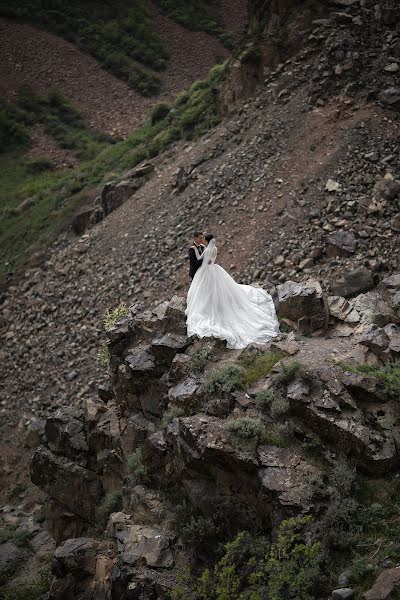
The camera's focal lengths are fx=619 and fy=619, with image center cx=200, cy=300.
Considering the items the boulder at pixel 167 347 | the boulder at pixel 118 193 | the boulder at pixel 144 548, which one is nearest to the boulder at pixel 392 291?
the boulder at pixel 167 347

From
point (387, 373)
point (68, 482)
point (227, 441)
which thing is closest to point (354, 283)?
point (387, 373)

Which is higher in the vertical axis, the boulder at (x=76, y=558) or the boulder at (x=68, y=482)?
the boulder at (x=76, y=558)

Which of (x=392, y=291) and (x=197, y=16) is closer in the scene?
(x=392, y=291)

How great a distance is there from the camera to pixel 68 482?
49.4 ft

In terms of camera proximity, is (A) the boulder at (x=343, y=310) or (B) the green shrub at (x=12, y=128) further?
(B) the green shrub at (x=12, y=128)

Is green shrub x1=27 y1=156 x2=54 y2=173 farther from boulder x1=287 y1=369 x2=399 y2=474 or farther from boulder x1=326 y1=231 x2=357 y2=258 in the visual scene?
boulder x1=287 y1=369 x2=399 y2=474

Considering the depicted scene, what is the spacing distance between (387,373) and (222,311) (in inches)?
158

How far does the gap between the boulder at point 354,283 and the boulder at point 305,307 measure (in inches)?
49.1

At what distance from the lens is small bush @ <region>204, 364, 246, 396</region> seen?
38.3 feet

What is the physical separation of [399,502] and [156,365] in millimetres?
5888

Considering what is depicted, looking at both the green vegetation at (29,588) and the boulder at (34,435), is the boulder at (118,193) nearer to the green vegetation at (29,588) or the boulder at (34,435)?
the boulder at (34,435)

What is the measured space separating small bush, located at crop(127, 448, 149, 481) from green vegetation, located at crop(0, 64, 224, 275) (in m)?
15.3

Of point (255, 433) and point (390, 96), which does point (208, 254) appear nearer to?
point (255, 433)

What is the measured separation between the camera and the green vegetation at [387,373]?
10617mm
